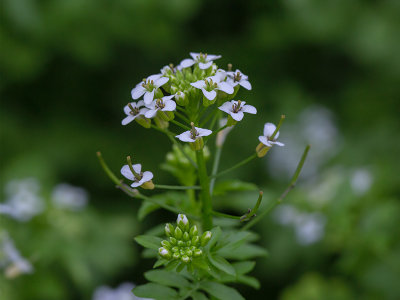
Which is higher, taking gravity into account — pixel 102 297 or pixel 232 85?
pixel 232 85

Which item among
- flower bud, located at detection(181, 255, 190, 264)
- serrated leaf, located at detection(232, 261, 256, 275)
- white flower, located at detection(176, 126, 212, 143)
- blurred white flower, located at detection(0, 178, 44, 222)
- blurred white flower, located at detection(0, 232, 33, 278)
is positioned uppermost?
blurred white flower, located at detection(0, 178, 44, 222)

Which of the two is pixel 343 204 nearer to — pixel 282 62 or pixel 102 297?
pixel 102 297

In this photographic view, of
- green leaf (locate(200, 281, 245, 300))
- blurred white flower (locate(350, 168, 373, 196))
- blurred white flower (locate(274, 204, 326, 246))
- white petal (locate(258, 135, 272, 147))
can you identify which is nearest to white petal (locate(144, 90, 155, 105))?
white petal (locate(258, 135, 272, 147))

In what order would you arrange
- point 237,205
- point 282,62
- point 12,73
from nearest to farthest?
point 237,205, point 12,73, point 282,62

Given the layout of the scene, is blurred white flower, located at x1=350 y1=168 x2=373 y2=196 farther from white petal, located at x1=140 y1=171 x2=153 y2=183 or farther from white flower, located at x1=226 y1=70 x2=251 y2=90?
white petal, located at x1=140 y1=171 x2=153 y2=183

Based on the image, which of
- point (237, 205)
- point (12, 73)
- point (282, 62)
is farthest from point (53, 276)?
point (282, 62)
